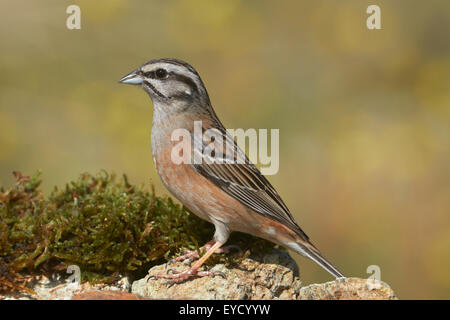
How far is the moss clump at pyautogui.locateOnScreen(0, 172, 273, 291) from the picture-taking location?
4.92 metres

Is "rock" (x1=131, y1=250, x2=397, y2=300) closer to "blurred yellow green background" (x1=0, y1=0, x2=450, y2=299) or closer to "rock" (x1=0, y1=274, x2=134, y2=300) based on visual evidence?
"rock" (x1=0, y1=274, x2=134, y2=300)

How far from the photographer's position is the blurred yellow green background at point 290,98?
9.52 meters

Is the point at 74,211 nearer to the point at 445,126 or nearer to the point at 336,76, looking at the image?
the point at 336,76

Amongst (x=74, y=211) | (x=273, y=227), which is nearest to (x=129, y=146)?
(x=74, y=211)

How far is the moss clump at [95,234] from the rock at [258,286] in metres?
0.24

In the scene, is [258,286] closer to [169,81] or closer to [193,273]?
[193,273]

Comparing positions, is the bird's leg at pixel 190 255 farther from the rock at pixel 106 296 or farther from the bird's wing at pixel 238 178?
the rock at pixel 106 296

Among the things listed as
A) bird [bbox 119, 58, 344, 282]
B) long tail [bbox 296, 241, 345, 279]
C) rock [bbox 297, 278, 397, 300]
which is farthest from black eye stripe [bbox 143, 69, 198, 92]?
rock [bbox 297, 278, 397, 300]

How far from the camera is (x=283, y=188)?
9766 millimetres

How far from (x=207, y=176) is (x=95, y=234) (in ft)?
4.56

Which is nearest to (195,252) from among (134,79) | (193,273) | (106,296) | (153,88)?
(193,273)
